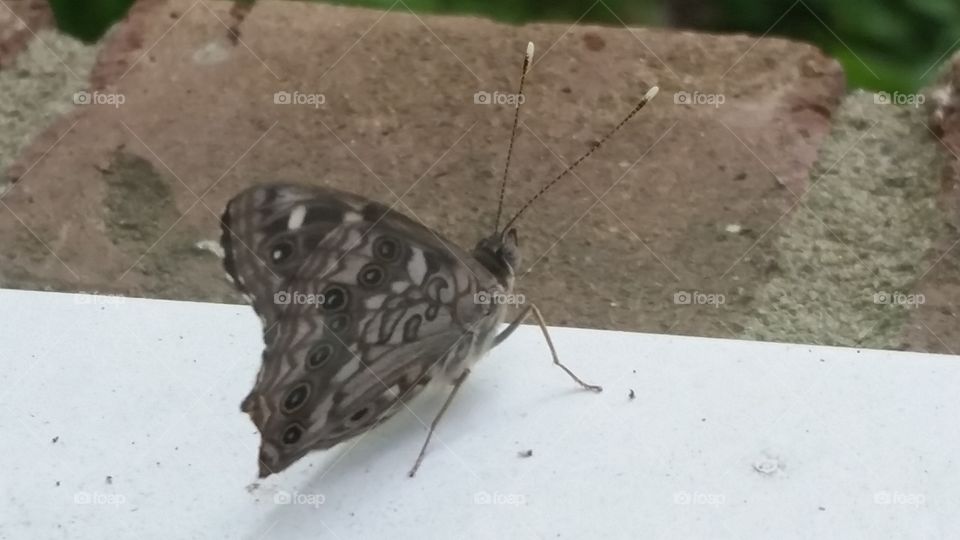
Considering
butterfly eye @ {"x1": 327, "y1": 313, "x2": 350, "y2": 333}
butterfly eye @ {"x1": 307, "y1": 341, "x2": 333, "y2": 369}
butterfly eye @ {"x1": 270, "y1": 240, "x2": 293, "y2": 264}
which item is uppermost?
butterfly eye @ {"x1": 270, "y1": 240, "x2": 293, "y2": 264}

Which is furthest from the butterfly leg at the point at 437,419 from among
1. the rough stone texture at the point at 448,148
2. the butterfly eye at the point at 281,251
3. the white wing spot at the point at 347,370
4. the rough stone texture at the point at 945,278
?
the rough stone texture at the point at 945,278

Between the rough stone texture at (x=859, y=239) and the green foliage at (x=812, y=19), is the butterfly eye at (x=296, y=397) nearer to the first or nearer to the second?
the rough stone texture at (x=859, y=239)

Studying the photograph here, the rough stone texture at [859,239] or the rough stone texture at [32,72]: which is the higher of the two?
the rough stone texture at [32,72]

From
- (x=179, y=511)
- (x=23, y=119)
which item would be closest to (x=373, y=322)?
(x=179, y=511)

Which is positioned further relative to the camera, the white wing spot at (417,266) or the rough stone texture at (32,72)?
the rough stone texture at (32,72)

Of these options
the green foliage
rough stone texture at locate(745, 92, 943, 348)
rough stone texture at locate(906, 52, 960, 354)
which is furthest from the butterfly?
the green foliage

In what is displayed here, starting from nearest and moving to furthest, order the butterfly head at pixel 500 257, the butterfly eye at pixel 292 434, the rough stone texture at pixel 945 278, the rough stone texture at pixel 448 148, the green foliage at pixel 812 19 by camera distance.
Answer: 1. the butterfly eye at pixel 292 434
2. the butterfly head at pixel 500 257
3. the rough stone texture at pixel 945 278
4. the rough stone texture at pixel 448 148
5. the green foliage at pixel 812 19

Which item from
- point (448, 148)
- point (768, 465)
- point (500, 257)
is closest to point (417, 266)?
point (500, 257)

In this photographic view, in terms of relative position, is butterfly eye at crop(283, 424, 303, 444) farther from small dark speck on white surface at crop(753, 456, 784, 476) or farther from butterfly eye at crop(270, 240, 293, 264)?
small dark speck on white surface at crop(753, 456, 784, 476)
